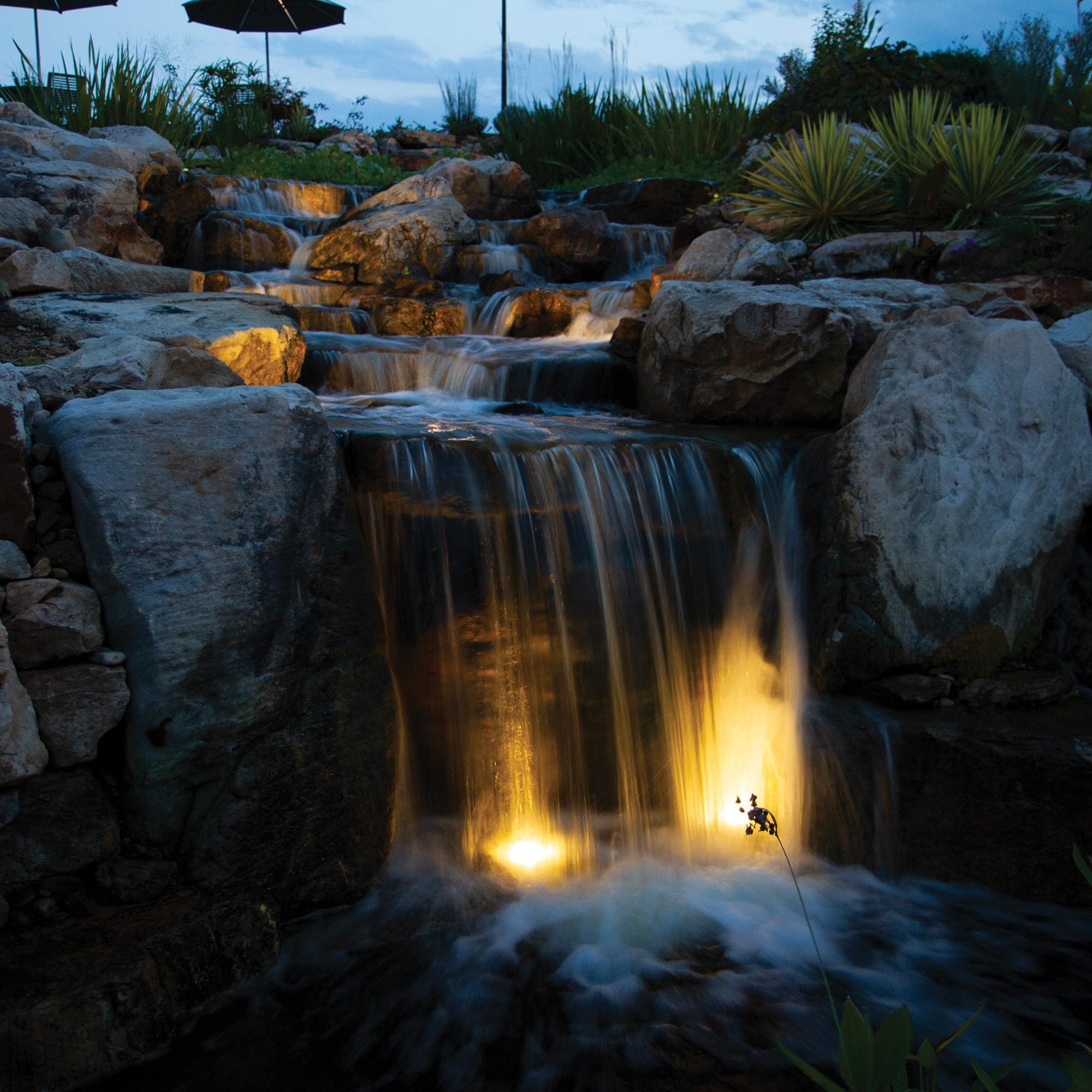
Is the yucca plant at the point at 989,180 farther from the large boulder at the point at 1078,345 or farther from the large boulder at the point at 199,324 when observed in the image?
the large boulder at the point at 199,324

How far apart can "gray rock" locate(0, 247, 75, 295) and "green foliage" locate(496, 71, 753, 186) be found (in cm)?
→ 1003

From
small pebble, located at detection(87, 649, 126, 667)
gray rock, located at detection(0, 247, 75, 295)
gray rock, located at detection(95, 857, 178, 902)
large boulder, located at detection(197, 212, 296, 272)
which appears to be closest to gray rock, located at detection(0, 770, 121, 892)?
gray rock, located at detection(95, 857, 178, 902)

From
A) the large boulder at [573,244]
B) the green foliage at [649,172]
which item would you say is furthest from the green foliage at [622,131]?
the large boulder at [573,244]

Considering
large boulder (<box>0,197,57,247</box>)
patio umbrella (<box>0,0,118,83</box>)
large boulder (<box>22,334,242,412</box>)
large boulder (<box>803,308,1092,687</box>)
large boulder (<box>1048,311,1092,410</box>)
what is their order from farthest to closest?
patio umbrella (<box>0,0,118,83</box>), large boulder (<box>0,197,57,247</box>), large boulder (<box>1048,311,1092,410</box>), large boulder (<box>803,308,1092,687</box>), large boulder (<box>22,334,242,412</box>)

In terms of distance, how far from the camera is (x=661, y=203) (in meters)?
11.5

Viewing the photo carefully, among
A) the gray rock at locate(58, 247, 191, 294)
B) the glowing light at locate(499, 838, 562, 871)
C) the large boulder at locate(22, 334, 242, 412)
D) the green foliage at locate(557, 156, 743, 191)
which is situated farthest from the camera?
the green foliage at locate(557, 156, 743, 191)

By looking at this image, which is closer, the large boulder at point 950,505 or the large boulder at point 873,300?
the large boulder at point 950,505

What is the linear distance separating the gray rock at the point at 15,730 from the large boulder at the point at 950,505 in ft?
11.0

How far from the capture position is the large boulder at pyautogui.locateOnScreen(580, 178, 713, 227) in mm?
11484

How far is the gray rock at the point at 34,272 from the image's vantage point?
18.1ft

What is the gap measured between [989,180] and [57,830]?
8.69m

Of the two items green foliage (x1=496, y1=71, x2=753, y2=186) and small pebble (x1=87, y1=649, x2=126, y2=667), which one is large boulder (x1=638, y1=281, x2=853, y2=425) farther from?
green foliage (x1=496, y1=71, x2=753, y2=186)

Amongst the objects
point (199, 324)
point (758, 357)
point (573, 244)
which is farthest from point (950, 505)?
point (573, 244)

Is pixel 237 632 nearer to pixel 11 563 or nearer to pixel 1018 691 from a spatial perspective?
pixel 11 563
